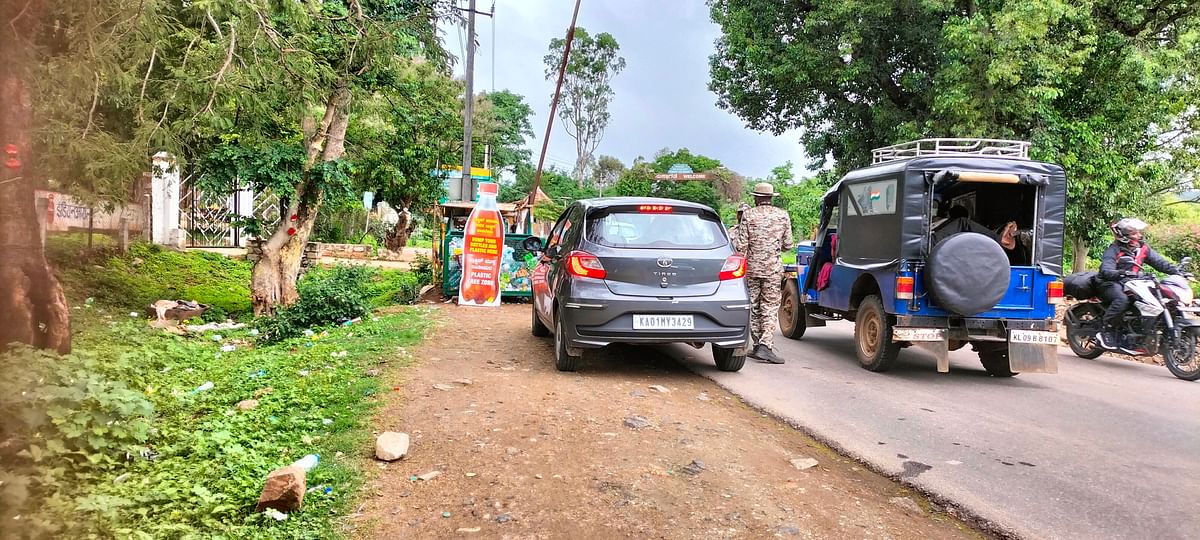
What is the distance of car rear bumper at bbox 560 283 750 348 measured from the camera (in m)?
6.29

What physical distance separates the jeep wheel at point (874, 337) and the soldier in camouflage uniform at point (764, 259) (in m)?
0.88

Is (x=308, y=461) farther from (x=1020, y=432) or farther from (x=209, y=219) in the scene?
(x=209, y=219)

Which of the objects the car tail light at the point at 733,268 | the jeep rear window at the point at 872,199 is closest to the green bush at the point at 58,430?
the car tail light at the point at 733,268

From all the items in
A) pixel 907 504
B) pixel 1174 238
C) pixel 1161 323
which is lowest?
pixel 907 504

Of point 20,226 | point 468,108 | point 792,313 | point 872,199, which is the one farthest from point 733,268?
point 468,108

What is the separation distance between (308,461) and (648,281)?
3.33 m

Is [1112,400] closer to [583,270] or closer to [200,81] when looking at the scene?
[583,270]

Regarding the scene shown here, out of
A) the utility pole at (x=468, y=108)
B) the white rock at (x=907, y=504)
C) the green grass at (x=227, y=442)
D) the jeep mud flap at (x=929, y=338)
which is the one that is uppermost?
the utility pole at (x=468, y=108)

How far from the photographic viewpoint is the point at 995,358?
7.63 m

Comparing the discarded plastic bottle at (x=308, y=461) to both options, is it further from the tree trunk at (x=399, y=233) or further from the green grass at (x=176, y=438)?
the tree trunk at (x=399, y=233)

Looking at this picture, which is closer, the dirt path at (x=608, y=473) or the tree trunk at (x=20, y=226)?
the dirt path at (x=608, y=473)

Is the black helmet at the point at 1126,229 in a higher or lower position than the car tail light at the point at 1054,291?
higher

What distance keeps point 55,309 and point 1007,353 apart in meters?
8.66

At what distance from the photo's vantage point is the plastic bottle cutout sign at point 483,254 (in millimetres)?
12203
